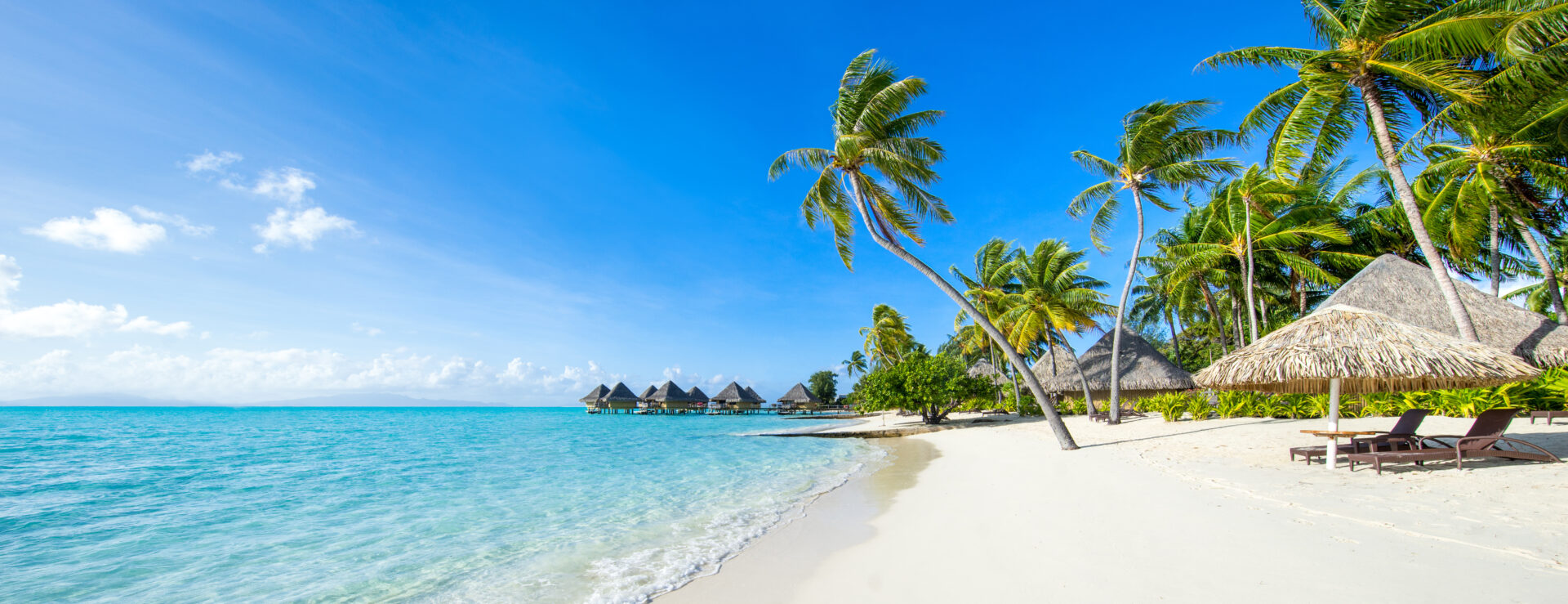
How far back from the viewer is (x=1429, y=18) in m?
7.72

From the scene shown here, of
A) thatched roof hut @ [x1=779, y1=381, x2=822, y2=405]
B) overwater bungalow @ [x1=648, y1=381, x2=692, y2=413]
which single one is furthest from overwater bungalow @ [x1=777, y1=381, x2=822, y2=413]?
overwater bungalow @ [x1=648, y1=381, x2=692, y2=413]

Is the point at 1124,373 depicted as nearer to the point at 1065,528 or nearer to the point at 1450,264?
the point at 1450,264

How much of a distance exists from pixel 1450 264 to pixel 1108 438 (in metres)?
15.6

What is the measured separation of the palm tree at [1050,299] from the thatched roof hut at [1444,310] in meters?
6.71

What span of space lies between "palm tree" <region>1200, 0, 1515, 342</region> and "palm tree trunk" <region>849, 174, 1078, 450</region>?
16.8 feet

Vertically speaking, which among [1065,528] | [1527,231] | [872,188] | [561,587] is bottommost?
[561,587]

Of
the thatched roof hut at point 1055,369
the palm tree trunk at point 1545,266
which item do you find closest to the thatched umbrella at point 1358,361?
the palm tree trunk at point 1545,266

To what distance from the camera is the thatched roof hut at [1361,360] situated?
646 centimetres

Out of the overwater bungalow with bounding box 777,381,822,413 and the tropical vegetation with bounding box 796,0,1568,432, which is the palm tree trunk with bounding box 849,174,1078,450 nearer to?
the tropical vegetation with bounding box 796,0,1568,432

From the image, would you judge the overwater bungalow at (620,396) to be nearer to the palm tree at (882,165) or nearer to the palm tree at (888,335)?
the palm tree at (888,335)

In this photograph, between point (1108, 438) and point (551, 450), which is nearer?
point (1108, 438)

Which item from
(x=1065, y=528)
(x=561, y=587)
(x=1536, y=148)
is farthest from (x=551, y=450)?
(x=1536, y=148)

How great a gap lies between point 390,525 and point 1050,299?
19202 millimetres

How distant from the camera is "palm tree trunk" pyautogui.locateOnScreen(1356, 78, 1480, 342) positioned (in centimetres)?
830
